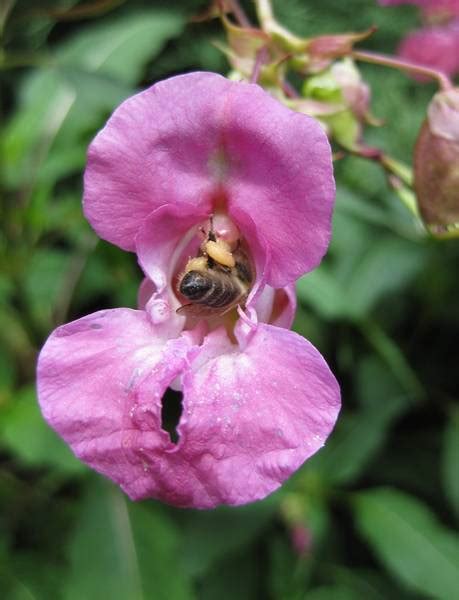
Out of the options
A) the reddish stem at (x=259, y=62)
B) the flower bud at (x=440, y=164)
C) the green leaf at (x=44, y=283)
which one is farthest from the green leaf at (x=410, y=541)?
the reddish stem at (x=259, y=62)

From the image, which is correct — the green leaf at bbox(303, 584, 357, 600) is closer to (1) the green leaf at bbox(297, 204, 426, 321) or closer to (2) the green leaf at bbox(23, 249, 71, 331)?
(1) the green leaf at bbox(297, 204, 426, 321)

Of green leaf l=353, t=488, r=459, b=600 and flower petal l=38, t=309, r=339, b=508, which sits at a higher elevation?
flower petal l=38, t=309, r=339, b=508

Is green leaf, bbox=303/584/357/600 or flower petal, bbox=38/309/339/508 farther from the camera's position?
green leaf, bbox=303/584/357/600

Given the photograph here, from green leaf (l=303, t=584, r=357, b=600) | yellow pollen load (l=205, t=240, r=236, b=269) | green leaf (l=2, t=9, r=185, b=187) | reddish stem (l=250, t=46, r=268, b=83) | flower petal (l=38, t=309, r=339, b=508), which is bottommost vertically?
green leaf (l=303, t=584, r=357, b=600)

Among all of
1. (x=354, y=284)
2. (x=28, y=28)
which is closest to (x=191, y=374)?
(x=354, y=284)

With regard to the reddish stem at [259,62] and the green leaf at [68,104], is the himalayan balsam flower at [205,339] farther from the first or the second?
the green leaf at [68,104]

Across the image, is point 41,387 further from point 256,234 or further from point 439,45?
point 439,45

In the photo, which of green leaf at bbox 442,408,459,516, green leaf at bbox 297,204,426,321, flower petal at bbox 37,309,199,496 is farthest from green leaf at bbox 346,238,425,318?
flower petal at bbox 37,309,199,496

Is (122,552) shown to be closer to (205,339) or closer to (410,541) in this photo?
(410,541)
